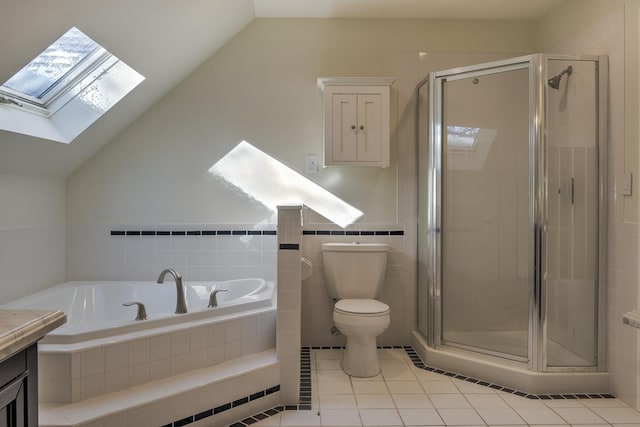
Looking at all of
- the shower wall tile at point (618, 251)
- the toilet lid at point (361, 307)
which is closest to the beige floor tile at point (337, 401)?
the toilet lid at point (361, 307)

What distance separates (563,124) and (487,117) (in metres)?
0.45

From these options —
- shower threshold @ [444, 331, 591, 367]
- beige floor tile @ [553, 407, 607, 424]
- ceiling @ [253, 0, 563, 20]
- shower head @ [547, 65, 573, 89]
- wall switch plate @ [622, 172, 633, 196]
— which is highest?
ceiling @ [253, 0, 563, 20]

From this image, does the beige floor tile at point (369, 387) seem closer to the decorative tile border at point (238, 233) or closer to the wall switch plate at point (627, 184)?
the decorative tile border at point (238, 233)

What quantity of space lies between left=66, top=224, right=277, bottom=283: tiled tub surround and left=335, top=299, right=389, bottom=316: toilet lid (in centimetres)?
67

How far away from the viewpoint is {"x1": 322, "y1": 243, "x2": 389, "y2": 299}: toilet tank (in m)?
3.26

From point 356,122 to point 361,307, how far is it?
1265 mm

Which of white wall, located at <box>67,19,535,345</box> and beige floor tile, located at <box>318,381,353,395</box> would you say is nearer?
beige floor tile, located at <box>318,381,353,395</box>

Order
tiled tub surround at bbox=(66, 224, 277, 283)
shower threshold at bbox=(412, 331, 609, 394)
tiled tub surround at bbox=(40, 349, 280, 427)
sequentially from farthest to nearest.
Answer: tiled tub surround at bbox=(66, 224, 277, 283), shower threshold at bbox=(412, 331, 609, 394), tiled tub surround at bbox=(40, 349, 280, 427)

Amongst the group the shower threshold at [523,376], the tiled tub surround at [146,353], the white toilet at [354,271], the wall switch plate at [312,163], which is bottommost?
the shower threshold at [523,376]

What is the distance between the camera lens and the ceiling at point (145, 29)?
2047 mm

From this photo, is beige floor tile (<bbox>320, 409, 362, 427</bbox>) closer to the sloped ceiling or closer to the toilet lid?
the toilet lid

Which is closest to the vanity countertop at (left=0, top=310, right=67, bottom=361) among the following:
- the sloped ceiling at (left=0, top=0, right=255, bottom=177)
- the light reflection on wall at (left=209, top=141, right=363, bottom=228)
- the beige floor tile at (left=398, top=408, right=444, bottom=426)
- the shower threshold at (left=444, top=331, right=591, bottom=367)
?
the sloped ceiling at (left=0, top=0, right=255, bottom=177)

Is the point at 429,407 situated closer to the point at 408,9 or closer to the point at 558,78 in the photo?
the point at 558,78

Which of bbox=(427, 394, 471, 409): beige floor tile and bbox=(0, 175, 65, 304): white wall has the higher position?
bbox=(0, 175, 65, 304): white wall
